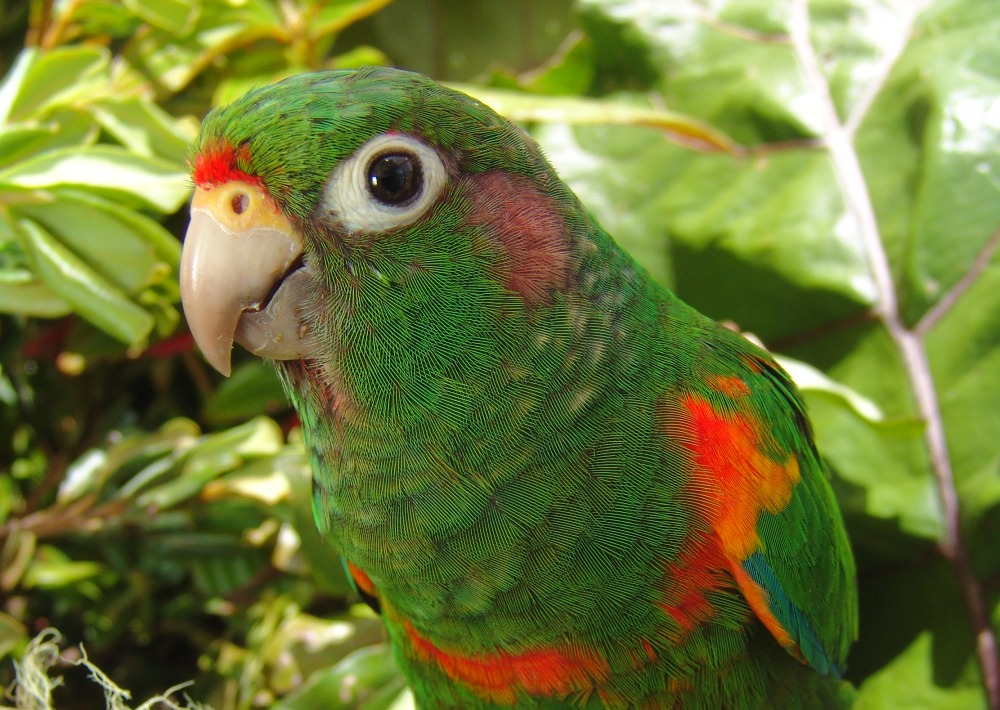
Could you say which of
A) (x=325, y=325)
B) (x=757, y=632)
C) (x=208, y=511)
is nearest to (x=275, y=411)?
(x=208, y=511)

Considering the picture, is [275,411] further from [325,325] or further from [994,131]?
[994,131]

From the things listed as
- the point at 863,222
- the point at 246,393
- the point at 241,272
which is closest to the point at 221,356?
the point at 241,272

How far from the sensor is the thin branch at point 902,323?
38.9 inches

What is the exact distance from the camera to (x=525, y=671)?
74cm

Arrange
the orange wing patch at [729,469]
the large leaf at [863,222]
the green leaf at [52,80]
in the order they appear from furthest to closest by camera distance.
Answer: the large leaf at [863,222], the green leaf at [52,80], the orange wing patch at [729,469]

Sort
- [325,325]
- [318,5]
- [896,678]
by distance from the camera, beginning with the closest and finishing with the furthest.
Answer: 1. [325,325]
2. [896,678]
3. [318,5]

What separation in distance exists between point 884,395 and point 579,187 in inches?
22.9

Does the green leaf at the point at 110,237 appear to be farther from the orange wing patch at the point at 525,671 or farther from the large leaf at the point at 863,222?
the large leaf at the point at 863,222

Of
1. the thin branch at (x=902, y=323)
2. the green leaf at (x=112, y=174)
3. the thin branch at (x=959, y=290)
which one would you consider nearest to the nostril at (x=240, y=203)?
the green leaf at (x=112, y=174)

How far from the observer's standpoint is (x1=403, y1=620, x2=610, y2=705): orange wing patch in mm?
724

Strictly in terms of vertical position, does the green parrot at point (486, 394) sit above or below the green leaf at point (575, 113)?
below

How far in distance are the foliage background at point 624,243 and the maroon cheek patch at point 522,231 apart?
0.40 m

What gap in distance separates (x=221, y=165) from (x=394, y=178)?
0.15 meters

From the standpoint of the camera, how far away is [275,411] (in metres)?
1.37
